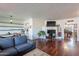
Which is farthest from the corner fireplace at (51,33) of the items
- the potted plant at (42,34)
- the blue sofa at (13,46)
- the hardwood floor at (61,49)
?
the blue sofa at (13,46)

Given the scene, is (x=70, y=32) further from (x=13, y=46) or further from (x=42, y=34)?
(x=13, y=46)

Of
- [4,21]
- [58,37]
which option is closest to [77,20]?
[58,37]

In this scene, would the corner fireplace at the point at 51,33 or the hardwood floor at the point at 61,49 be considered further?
the corner fireplace at the point at 51,33

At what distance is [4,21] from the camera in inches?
303

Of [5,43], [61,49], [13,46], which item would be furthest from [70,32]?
[5,43]

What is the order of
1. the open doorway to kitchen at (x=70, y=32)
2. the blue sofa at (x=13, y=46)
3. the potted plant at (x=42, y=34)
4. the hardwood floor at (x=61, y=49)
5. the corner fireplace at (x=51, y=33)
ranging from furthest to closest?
the corner fireplace at (x=51, y=33) < the potted plant at (x=42, y=34) < the open doorway to kitchen at (x=70, y=32) < the hardwood floor at (x=61, y=49) < the blue sofa at (x=13, y=46)

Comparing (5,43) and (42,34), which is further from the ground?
(42,34)

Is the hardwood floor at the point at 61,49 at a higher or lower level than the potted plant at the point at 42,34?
lower

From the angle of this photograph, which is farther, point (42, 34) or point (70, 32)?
point (42, 34)

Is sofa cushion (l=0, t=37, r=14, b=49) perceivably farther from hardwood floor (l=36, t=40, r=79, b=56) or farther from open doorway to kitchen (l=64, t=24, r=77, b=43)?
open doorway to kitchen (l=64, t=24, r=77, b=43)

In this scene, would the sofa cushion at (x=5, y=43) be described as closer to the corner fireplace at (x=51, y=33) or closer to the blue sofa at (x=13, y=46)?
the blue sofa at (x=13, y=46)

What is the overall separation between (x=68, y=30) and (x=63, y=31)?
0.51 metres

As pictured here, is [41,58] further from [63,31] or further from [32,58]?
[63,31]

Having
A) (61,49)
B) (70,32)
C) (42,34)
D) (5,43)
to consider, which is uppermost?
(70,32)
